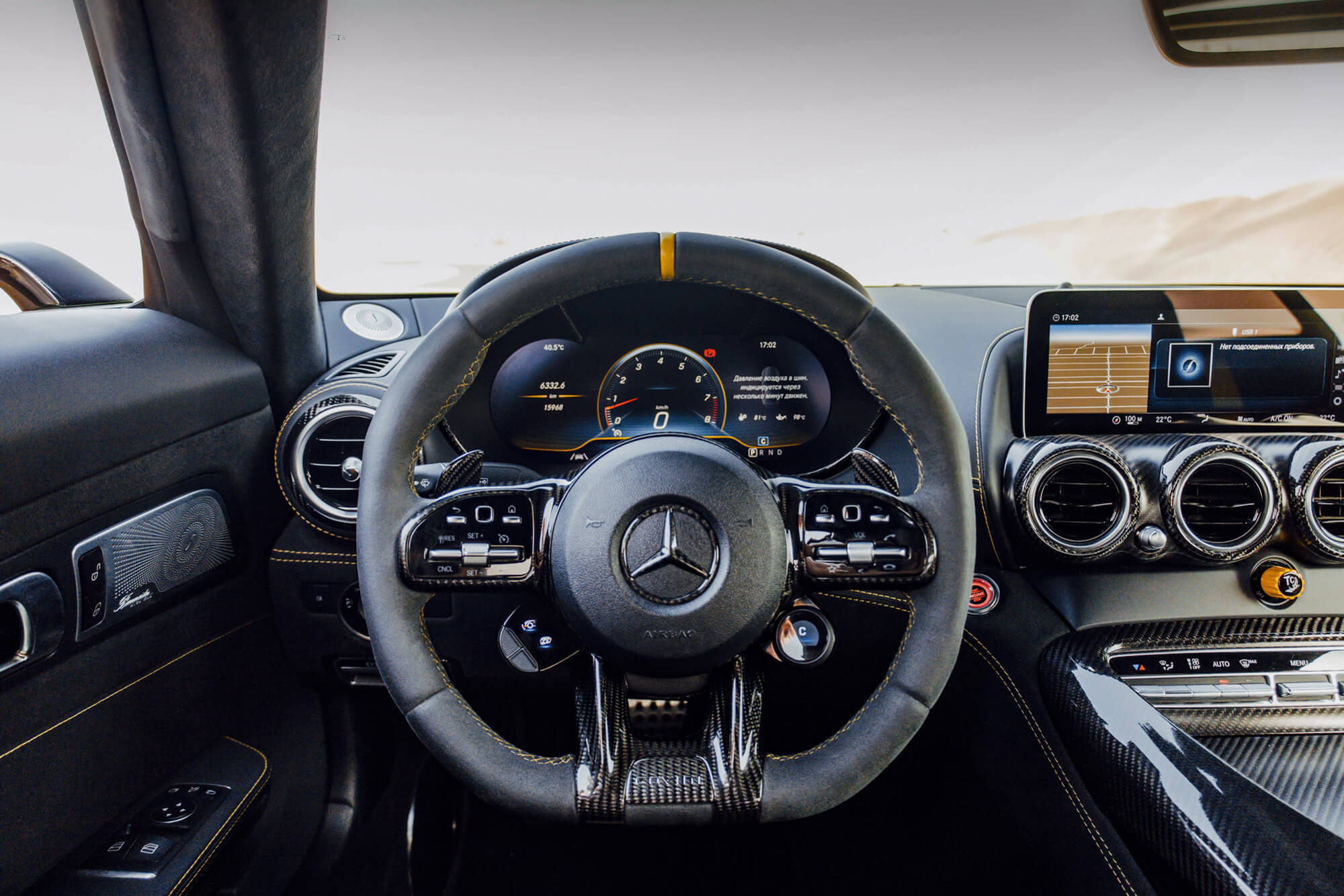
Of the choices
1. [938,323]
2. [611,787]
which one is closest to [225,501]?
[611,787]

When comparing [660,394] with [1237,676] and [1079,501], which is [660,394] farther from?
[1237,676]

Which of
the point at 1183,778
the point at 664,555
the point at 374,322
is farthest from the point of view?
the point at 374,322

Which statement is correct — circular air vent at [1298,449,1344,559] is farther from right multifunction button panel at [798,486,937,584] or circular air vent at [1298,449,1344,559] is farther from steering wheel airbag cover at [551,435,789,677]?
steering wheel airbag cover at [551,435,789,677]

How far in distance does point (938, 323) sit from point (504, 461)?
3.33 feet

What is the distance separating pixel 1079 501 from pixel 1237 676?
1.72ft

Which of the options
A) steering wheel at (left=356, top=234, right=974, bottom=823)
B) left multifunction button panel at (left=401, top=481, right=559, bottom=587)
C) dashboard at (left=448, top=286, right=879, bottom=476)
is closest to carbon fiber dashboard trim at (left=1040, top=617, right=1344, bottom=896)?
steering wheel at (left=356, top=234, right=974, bottom=823)

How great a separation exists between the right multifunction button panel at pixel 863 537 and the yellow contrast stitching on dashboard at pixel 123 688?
1.15 metres

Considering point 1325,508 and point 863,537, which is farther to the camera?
point 1325,508

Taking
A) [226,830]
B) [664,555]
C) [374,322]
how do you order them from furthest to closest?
[374,322] < [226,830] < [664,555]

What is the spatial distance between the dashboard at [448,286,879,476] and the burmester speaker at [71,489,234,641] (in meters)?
0.50

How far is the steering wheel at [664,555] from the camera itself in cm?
104

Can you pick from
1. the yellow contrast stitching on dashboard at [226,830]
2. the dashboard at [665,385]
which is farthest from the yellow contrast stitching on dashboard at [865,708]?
the yellow contrast stitching on dashboard at [226,830]

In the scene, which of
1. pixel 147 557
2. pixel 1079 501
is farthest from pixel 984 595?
pixel 147 557

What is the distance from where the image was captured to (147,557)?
1.38m
